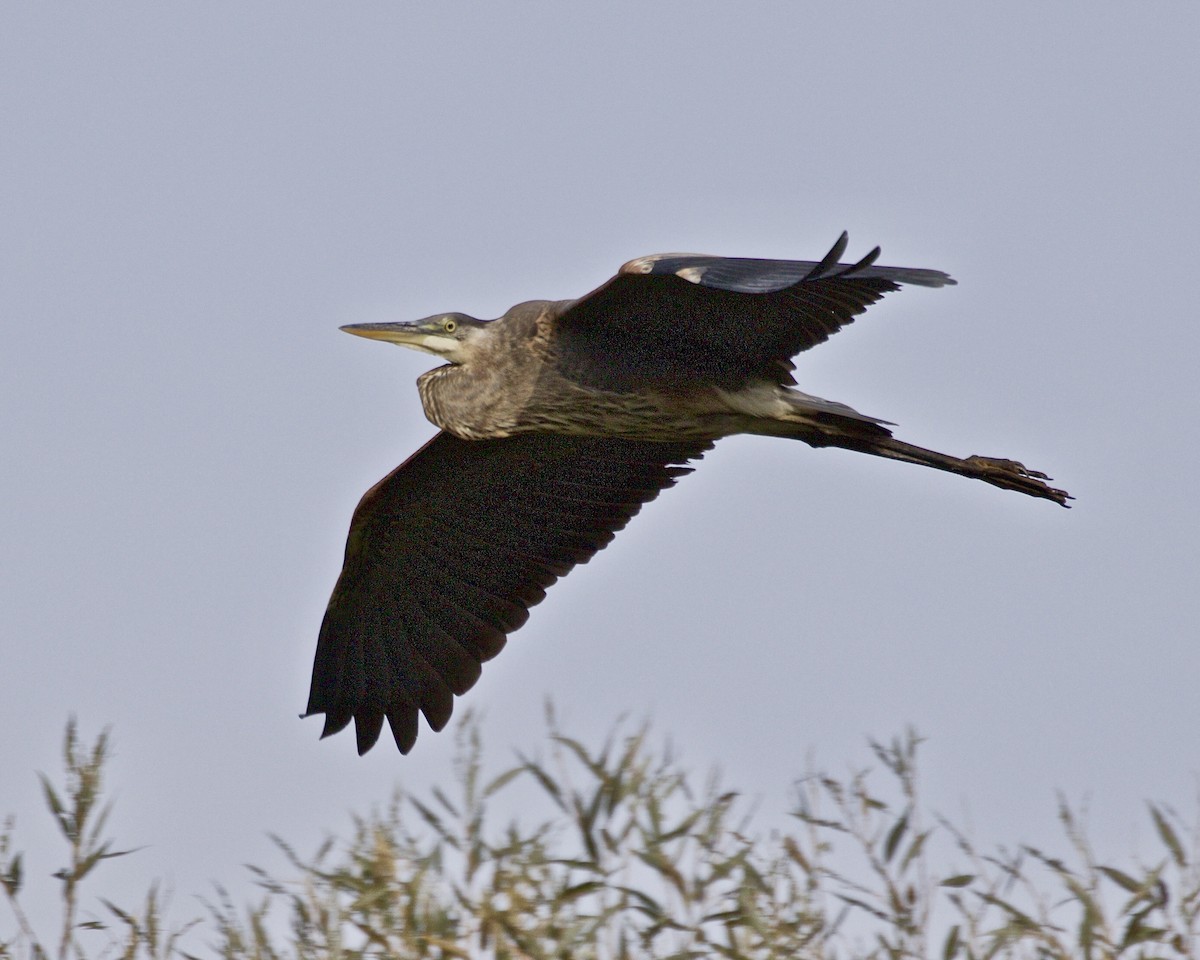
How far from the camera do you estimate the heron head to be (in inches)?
288

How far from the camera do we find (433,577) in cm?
843

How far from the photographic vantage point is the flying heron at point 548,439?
6.63 m

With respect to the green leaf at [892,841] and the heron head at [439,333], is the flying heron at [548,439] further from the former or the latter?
the green leaf at [892,841]

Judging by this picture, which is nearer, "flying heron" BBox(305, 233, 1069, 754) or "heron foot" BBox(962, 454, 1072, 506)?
"flying heron" BBox(305, 233, 1069, 754)

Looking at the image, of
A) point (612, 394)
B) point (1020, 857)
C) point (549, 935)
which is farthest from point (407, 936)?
point (612, 394)

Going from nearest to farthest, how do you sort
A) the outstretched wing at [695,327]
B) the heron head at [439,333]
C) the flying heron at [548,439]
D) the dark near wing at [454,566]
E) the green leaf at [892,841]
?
the green leaf at [892,841], the outstretched wing at [695,327], the flying heron at [548,439], the heron head at [439,333], the dark near wing at [454,566]

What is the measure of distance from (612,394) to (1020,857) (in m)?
3.00

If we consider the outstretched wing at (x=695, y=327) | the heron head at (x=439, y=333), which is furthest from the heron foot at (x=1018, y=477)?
the heron head at (x=439, y=333)

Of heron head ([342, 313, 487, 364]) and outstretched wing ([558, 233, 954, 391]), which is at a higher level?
heron head ([342, 313, 487, 364])

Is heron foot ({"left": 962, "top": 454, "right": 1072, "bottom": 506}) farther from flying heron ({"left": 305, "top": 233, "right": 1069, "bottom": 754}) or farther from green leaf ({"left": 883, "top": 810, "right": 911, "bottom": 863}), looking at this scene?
green leaf ({"left": 883, "top": 810, "right": 911, "bottom": 863})

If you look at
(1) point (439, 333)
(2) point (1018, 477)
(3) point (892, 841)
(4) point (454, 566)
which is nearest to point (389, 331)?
(1) point (439, 333)

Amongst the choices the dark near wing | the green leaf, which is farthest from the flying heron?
the green leaf

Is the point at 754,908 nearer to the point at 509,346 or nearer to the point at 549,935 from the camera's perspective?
the point at 549,935

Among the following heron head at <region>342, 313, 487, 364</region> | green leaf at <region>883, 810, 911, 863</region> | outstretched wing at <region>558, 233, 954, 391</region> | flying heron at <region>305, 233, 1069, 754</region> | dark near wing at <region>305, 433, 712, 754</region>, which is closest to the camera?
green leaf at <region>883, 810, 911, 863</region>
